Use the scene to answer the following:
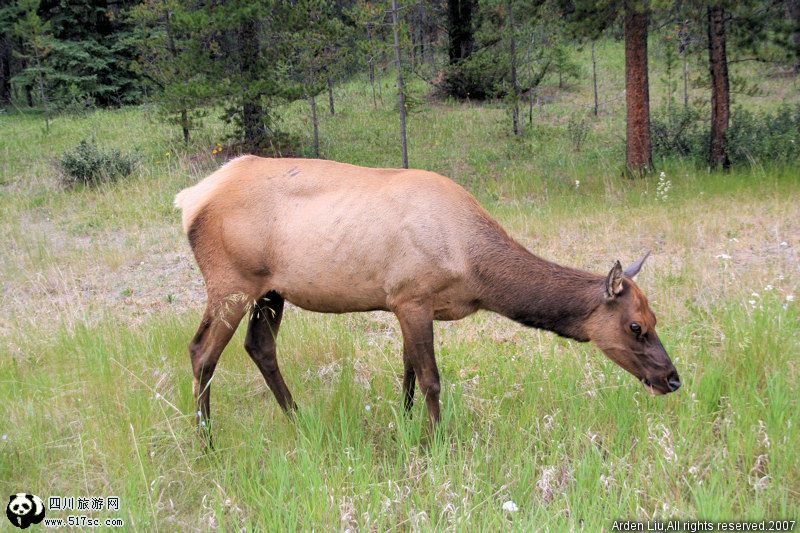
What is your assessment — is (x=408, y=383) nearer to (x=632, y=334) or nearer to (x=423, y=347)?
(x=423, y=347)

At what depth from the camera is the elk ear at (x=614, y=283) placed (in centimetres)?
409

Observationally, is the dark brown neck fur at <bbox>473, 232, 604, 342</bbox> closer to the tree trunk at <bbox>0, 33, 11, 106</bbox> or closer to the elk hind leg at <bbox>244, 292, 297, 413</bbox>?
the elk hind leg at <bbox>244, 292, 297, 413</bbox>

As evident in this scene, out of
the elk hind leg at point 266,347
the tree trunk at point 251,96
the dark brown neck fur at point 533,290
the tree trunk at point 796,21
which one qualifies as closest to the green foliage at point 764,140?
the tree trunk at point 796,21

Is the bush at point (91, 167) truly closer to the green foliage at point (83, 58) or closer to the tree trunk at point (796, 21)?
the green foliage at point (83, 58)

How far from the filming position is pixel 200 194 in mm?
4867

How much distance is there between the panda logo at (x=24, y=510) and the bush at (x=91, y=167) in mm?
10904

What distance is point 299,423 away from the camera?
14.3ft

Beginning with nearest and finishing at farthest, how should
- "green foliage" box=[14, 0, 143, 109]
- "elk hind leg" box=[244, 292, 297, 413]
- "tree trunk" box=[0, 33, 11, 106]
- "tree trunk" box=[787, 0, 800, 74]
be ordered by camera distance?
"elk hind leg" box=[244, 292, 297, 413]
"tree trunk" box=[787, 0, 800, 74]
"green foliage" box=[14, 0, 143, 109]
"tree trunk" box=[0, 33, 11, 106]

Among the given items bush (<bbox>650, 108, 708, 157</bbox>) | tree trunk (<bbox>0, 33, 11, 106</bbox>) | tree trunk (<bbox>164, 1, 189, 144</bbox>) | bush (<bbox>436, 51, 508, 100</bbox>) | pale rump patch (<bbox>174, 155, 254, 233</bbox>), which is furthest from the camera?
tree trunk (<bbox>0, 33, 11, 106</bbox>)

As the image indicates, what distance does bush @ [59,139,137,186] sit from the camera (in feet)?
45.3

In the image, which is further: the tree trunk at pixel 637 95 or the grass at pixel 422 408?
the tree trunk at pixel 637 95

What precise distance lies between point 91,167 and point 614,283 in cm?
1253

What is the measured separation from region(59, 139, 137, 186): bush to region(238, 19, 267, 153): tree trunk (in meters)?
2.58

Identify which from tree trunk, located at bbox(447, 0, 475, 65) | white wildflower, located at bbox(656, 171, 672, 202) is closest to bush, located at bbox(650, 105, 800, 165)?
white wildflower, located at bbox(656, 171, 672, 202)
